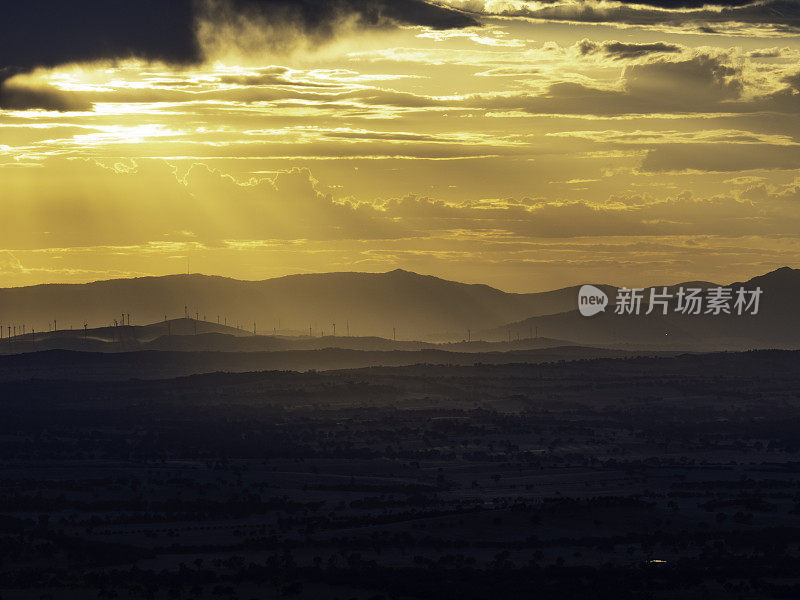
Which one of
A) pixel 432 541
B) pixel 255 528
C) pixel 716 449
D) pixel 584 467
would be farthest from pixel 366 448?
pixel 432 541

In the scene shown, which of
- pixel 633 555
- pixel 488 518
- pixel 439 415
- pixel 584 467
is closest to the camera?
pixel 633 555

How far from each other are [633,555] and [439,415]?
106021 millimetres

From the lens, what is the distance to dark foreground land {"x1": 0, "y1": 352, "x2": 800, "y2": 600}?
68.7m

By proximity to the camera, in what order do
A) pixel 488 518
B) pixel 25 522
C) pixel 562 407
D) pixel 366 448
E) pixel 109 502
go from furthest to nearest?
pixel 562 407 → pixel 366 448 → pixel 109 502 → pixel 25 522 → pixel 488 518

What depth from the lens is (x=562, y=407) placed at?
19650cm

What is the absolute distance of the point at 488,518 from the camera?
85.1 m

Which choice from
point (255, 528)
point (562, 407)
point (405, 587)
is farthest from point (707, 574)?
point (562, 407)

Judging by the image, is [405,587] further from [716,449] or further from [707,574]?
[716,449]

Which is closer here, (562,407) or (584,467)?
(584,467)

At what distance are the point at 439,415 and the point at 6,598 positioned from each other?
4625 inches

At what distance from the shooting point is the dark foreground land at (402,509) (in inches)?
2704

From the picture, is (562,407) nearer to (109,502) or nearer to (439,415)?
(439,415)

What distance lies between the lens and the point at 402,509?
96.8m

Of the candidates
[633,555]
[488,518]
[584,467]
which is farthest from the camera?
[584,467]
